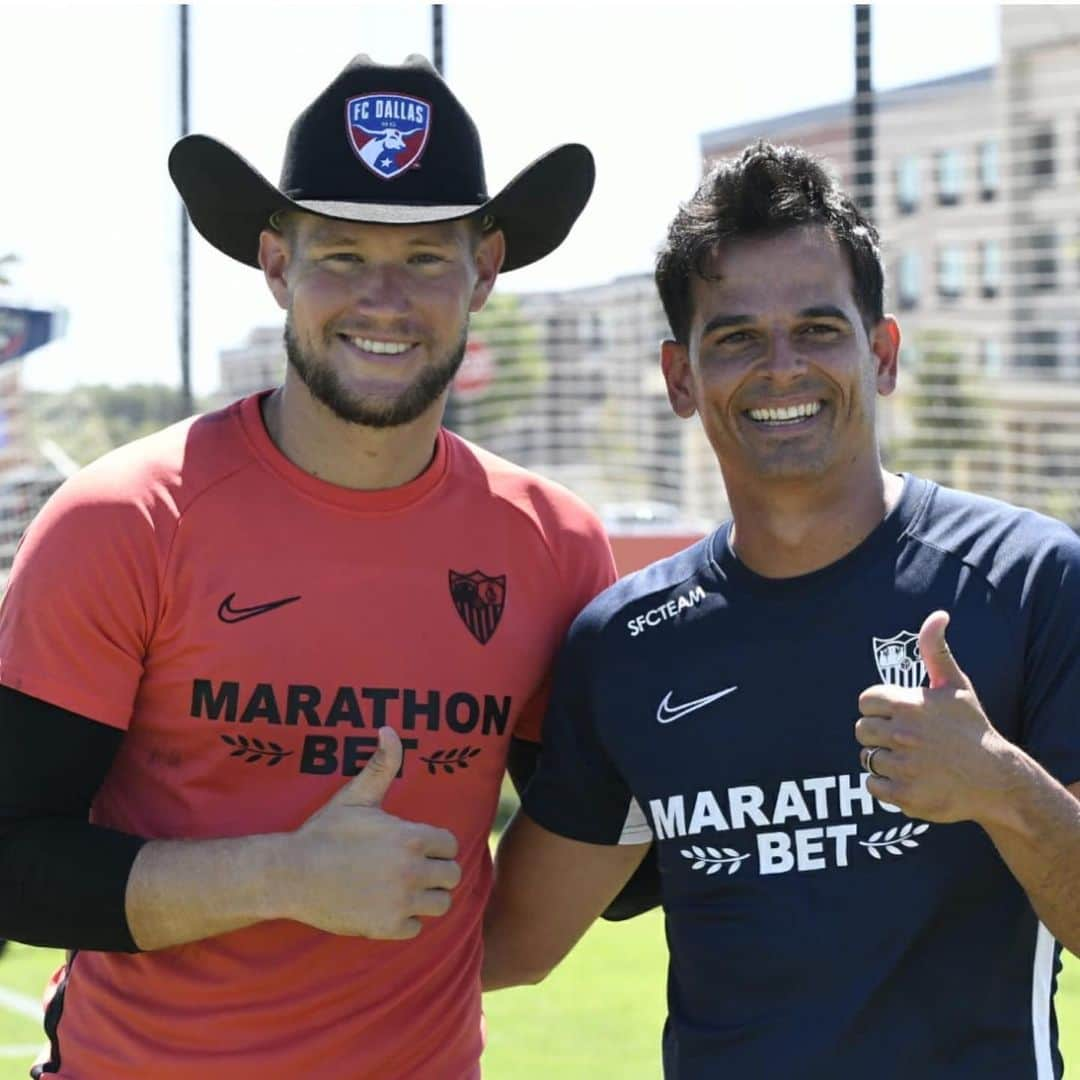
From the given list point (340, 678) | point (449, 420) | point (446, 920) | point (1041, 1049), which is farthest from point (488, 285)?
point (449, 420)

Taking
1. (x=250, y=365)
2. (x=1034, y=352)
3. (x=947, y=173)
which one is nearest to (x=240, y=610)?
(x=1034, y=352)

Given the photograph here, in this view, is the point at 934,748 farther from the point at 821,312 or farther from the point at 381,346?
the point at 381,346

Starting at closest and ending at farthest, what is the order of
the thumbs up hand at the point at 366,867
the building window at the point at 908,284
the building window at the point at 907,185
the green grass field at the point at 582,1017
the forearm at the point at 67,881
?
the thumbs up hand at the point at 366,867 → the forearm at the point at 67,881 → the green grass field at the point at 582,1017 → the building window at the point at 907,185 → the building window at the point at 908,284

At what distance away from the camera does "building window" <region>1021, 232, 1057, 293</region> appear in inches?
446

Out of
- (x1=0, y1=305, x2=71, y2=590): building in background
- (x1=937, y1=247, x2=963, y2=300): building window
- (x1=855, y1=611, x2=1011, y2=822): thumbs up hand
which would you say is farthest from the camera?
(x1=937, y1=247, x2=963, y2=300): building window

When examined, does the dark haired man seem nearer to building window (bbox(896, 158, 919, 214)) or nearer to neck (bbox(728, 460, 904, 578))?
neck (bbox(728, 460, 904, 578))

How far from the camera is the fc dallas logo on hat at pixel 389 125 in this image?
10.2 ft

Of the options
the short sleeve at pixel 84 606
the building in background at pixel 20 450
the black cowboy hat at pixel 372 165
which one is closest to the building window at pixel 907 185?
the building in background at pixel 20 450

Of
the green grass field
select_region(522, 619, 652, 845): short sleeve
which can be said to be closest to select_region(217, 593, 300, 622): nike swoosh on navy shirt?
select_region(522, 619, 652, 845): short sleeve

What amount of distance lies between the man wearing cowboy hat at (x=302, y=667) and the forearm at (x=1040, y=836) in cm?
80

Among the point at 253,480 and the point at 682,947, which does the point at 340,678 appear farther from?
the point at 682,947

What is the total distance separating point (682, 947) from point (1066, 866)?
67 centimetres

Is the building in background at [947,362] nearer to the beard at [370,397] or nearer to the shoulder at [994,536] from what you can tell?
the beard at [370,397]

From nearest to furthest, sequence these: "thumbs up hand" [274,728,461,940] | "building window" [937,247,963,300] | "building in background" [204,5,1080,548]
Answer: "thumbs up hand" [274,728,461,940] < "building in background" [204,5,1080,548] < "building window" [937,247,963,300]
